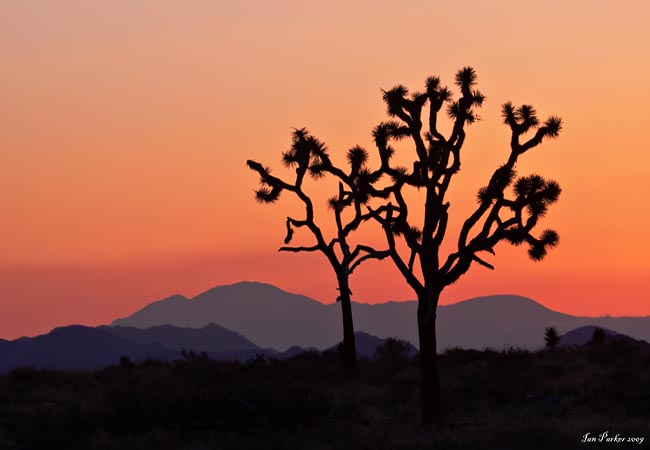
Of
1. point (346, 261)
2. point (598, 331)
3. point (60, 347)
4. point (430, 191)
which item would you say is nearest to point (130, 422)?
point (430, 191)

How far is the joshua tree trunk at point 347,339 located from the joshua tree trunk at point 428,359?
379 inches

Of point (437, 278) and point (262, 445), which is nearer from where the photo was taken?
point (262, 445)

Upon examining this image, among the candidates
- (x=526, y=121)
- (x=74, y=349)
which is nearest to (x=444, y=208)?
(x=526, y=121)

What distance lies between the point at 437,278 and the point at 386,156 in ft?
13.5

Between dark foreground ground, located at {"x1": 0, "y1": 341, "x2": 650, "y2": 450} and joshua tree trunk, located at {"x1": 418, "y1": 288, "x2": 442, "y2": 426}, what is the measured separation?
55cm

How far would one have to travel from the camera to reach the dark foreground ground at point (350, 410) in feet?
73.5

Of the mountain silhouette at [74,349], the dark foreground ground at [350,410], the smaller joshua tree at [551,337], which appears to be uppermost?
the mountain silhouette at [74,349]

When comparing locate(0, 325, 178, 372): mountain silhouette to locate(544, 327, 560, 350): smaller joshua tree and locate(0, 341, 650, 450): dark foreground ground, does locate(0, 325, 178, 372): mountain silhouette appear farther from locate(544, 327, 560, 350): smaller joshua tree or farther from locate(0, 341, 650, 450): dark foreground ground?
locate(0, 341, 650, 450): dark foreground ground

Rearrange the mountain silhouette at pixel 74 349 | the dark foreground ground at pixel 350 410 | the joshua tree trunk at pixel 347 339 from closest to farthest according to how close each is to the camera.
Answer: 1. the dark foreground ground at pixel 350 410
2. the joshua tree trunk at pixel 347 339
3. the mountain silhouette at pixel 74 349

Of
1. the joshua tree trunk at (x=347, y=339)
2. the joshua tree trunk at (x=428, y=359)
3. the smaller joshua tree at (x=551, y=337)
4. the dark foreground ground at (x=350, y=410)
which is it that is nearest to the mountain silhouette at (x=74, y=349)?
the smaller joshua tree at (x=551, y=337)

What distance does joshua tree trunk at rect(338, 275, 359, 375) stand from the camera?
3553 centimetres

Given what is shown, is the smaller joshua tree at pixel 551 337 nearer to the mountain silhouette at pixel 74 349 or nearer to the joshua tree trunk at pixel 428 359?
the joshua tree trunk at pixel 428 359

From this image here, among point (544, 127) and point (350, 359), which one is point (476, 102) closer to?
point (544, 127)

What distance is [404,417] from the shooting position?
26.5m
